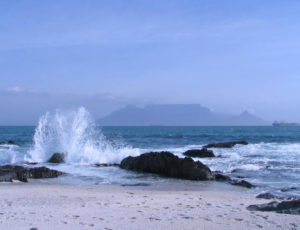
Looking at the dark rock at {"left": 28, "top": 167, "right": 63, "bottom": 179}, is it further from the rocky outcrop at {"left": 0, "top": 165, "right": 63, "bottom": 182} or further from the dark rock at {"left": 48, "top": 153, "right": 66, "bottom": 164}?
the dark rock at {"left": 48, "top": 153, "right": 66, "bottom": 164}

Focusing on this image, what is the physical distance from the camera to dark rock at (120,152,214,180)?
1684 cm

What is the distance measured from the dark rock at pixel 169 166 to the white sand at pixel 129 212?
499 centimetres

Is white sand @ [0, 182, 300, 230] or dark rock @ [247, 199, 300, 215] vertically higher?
dark rock @ [247, 199, 300, 215]

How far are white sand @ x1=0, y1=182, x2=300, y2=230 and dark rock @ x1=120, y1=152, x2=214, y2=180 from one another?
4992mm

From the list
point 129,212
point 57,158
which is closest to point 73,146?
point 57,158

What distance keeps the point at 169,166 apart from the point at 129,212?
30.9ft

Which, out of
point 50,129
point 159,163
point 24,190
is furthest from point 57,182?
point 50,129

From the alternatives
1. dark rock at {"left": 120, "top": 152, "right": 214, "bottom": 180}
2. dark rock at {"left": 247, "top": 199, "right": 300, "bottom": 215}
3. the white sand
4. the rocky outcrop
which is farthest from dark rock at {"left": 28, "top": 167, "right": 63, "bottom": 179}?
dark rock at {"left": 247, "top": 199, "right": 300, "bottom": 215}

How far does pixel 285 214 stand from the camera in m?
8.64

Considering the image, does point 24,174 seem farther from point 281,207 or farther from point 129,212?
point 281,207

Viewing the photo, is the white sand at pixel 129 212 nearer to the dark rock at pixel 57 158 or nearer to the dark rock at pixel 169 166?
the dark rock at pixel 169 166

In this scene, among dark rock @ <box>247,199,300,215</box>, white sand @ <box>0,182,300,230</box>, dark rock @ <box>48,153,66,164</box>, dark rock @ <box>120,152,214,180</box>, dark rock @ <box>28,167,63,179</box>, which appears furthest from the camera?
dark rock @ <box>48,153,66,164</box>

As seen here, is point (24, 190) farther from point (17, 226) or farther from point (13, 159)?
→ point (13, 159)

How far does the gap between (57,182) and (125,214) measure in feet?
25.2
